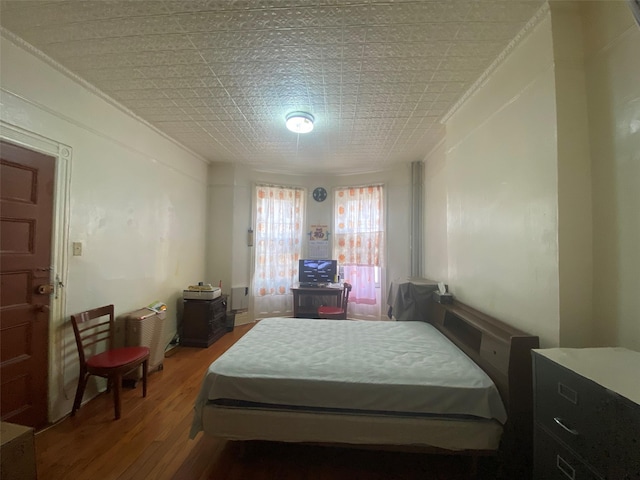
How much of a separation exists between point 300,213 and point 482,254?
10.7 feet

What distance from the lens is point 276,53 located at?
5.93ft

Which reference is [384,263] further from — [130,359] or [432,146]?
[130,359]

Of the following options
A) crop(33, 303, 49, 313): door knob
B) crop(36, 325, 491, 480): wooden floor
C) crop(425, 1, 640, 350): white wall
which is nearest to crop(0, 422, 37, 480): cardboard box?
crop(36, 325, 491, 480): wooden floor

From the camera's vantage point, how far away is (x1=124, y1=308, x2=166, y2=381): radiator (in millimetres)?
2490

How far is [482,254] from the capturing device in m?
2.07

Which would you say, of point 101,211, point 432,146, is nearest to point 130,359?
point 101,211

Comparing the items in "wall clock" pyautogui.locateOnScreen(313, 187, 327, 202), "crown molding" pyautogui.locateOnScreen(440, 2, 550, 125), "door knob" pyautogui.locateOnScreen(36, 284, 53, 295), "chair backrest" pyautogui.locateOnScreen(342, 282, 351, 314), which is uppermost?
"crown molding" pyautogui.locateOnScreen(440, 2, 550, 125)

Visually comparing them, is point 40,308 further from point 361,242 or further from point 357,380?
point 361,242

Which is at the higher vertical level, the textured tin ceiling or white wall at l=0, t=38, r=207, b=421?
the textured tin ceiling

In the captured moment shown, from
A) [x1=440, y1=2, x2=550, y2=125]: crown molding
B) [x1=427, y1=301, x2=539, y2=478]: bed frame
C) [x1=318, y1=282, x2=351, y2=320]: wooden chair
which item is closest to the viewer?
[x1=427, y1=301, x2=539, y2=478]: bed frame

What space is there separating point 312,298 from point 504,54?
12.8 feet

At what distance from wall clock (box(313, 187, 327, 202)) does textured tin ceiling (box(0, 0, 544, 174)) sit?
1.87 metres

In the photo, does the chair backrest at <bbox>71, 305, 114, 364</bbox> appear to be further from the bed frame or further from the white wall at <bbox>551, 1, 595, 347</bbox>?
the white wall at <bbox>551, 1, 595, 347</bbox>

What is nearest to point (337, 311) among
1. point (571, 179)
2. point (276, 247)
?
point (276, 247)
